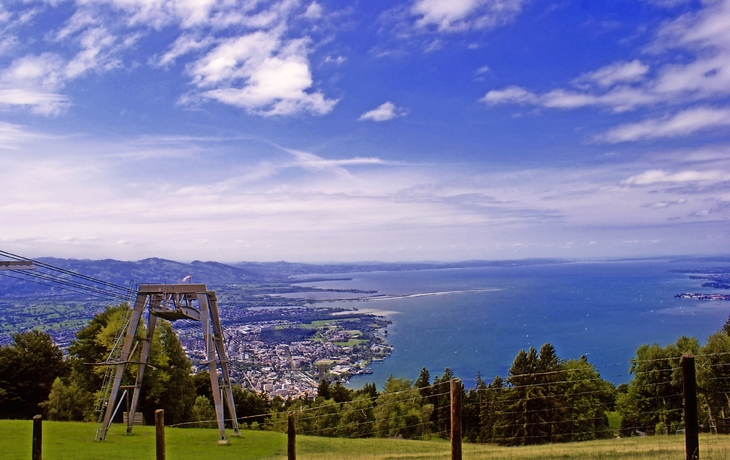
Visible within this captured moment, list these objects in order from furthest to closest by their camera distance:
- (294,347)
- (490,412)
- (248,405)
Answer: (294,347)
(248,405)
(490,412)

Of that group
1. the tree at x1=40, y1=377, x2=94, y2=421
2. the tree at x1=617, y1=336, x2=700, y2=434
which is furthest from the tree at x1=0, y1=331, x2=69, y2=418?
the tree at x1=617, y1=336, x2=700, y2=434

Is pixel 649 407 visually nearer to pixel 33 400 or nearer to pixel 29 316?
pixel 33 400

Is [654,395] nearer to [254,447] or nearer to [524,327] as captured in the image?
[254,447]

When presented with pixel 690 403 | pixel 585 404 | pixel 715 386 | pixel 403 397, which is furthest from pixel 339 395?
pixel 690 403

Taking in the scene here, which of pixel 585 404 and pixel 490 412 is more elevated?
pixel 585 404

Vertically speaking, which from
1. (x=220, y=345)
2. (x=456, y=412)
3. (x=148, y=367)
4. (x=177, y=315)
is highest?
(x=177, y=315)

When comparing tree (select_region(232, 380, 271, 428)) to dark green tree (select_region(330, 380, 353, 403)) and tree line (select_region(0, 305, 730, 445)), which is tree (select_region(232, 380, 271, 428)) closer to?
tree line (select_region(0, 305, 730, 445))

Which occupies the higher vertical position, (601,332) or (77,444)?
(77,444)

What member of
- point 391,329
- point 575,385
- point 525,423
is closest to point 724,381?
point 575,385
